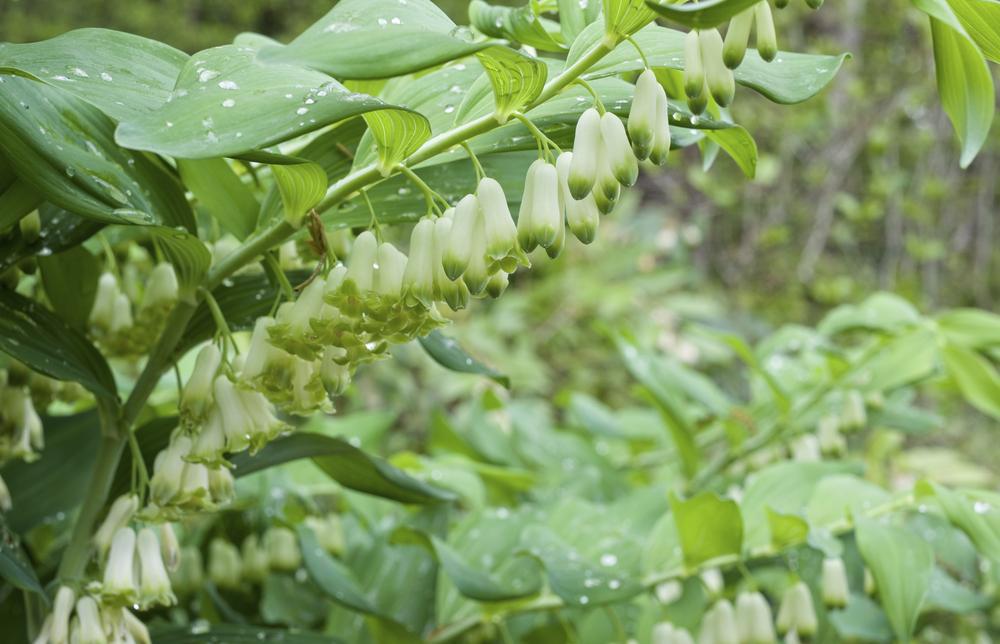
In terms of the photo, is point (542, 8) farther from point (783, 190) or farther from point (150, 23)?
point (150, 23)

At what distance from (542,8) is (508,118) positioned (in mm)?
202

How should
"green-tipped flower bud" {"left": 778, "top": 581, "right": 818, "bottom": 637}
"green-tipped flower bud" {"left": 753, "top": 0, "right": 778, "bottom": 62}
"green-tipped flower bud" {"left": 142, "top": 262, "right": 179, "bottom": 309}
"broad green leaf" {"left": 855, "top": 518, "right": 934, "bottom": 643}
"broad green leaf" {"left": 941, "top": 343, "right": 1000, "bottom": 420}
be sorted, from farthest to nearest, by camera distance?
"broad green leaf" {"left": 941, "top": 343, "right": 1000, "bottom": 420} < "green-tipped flower bud" {"left": 778, "top": 581, "right": 818, "bottom": 637} < "broad green leaf" {"left": 855, "top": 518, "right": 934, "bottom": 643} < "green-tipped flower bud" {"left": 142, "top": 262, "right": 179, "bottom": 309} < "green-tipped flower bud" {"left": 753, "top": 0, "right": 778, "bottom": 62}

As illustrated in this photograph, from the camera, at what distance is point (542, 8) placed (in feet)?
2.52

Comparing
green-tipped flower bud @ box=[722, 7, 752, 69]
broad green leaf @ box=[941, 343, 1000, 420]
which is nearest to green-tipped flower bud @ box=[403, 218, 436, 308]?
green-tipped flower bud @ box=[722, 7, 752, 69]

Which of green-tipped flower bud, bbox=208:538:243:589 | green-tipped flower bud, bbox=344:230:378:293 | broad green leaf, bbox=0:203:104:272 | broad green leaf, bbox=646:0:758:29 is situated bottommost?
green-tipped flower bud, bbox=208:538:243:589

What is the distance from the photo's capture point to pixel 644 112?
58 cm

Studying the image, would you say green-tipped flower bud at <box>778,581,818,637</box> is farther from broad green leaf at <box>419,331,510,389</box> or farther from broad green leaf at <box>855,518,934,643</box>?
broad green leaf at <box>419,331,510,389</box>

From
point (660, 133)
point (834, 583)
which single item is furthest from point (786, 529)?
point (660, 133)

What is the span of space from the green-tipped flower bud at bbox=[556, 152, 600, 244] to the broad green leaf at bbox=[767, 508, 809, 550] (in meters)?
0.51

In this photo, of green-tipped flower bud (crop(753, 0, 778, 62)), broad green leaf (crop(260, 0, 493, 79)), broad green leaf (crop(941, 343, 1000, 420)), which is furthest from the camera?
broad green leaf (crop(941, 343, 1000, 420))

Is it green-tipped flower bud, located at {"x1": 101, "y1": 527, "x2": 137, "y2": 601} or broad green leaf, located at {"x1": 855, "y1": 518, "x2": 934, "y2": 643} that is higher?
green-tipped flower bud, located at {"x1": 101, "y1": 527, "x2": 137, "y2": 601}

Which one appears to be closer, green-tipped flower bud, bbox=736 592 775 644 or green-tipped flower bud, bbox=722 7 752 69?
green-tipped flower bud, bbox=722 7 752 69

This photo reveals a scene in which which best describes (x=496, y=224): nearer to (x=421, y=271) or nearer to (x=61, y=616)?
(x=421, y=271)

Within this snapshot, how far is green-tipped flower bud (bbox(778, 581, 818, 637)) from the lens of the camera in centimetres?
107
